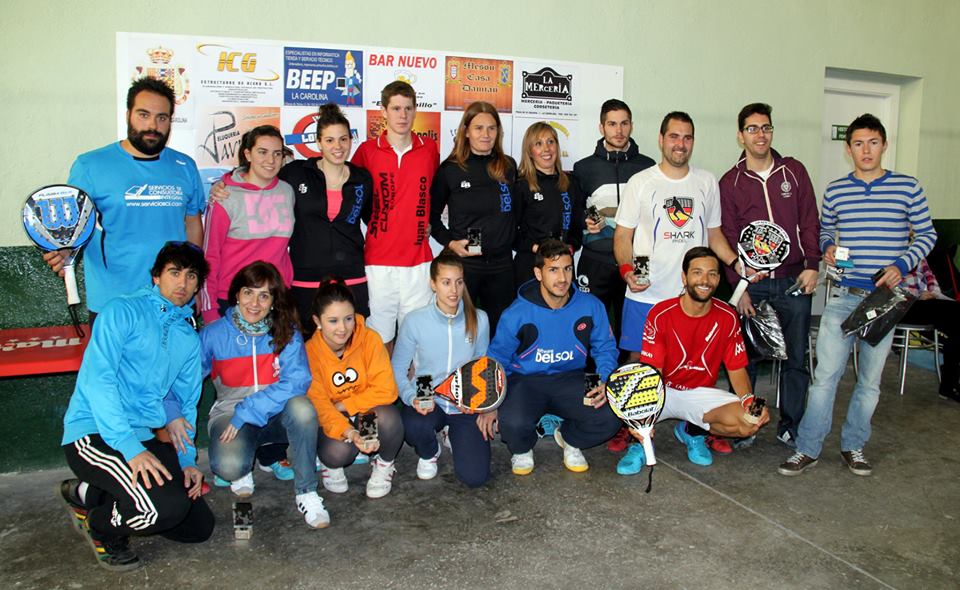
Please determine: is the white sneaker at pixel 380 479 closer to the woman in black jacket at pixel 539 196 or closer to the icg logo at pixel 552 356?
the icg logo at pixel 552 356

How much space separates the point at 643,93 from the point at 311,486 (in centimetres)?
377

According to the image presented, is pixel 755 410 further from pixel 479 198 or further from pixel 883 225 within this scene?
pixel 479 198

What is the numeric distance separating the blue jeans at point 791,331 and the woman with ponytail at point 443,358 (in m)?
1.65

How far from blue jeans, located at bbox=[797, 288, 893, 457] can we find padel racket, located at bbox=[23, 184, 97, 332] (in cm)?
379

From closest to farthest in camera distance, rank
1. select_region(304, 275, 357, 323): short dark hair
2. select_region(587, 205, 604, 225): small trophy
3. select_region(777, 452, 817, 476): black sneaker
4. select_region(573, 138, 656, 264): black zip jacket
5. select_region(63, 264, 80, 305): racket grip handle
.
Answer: select_region(63, 264, 80, 305): racket grip handle
select_region(304, 275, 357, 323): short dark hair
select_region(777, 452, 817, 476): black sneaker
select_region(587, 205, 604, 225): small trophy
select_region(573, 138, 656, 264): black zip jacket

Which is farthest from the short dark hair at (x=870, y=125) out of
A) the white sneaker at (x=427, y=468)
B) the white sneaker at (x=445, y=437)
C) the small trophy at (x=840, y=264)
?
the white sneaker at (x=427, y=468)

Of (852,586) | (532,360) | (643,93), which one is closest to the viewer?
(852,586)

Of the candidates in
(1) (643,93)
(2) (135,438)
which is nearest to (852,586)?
(2) (135,438)

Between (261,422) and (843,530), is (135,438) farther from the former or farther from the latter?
(843,530)

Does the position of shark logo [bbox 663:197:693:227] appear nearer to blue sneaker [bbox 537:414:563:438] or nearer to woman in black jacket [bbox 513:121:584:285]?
woman in black jacket [bbox 513:121:584:285]

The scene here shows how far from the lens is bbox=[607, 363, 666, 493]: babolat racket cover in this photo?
3693 millimetres

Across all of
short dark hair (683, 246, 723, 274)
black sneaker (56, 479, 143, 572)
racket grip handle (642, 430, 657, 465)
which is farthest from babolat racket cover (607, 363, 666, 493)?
black sneaker (56, 479, 143, 572)

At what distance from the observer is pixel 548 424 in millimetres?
4508

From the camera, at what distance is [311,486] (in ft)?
11.6
